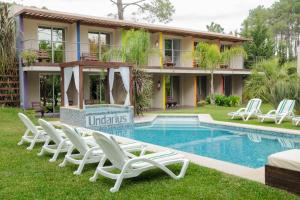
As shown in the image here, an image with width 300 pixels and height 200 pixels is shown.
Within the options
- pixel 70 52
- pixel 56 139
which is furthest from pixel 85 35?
pixel 56 139

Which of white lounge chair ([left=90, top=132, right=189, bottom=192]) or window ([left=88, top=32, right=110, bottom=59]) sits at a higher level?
window ([left=88, top=32, right=110, bottom=59])

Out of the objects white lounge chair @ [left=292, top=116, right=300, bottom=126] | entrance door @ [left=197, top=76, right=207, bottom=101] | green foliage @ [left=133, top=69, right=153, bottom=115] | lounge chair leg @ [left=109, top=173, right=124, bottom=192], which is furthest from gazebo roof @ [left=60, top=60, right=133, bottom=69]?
entrance door @ [left=197, top=76, right=207, bottom=101]

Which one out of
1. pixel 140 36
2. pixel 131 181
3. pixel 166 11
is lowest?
pixel 131 181

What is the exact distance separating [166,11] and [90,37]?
15.5 m

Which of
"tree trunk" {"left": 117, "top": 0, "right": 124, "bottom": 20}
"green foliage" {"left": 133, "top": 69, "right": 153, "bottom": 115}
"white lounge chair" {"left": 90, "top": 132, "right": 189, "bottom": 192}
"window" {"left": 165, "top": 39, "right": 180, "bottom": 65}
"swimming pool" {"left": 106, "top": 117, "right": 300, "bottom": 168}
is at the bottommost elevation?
"swimming pool" {"left": 106, "top": 117, "right": 300, "bottom": 168}

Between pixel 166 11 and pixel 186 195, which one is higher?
pixel 166 11

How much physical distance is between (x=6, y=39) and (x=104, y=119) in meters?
7.59

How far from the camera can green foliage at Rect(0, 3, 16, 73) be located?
1755cm

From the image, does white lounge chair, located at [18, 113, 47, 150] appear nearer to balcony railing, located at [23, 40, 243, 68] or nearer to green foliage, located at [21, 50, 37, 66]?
green foliage, located at [21, 50, 37, 66]

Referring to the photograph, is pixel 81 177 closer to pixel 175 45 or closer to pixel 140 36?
pixel 140 36

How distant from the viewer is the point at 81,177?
6.03m

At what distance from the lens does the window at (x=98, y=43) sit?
2108 centimetres

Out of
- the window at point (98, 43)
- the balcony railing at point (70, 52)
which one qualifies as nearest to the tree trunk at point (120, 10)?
the balcony railing at point (70, 52)

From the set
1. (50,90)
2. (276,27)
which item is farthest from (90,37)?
(276,27)
